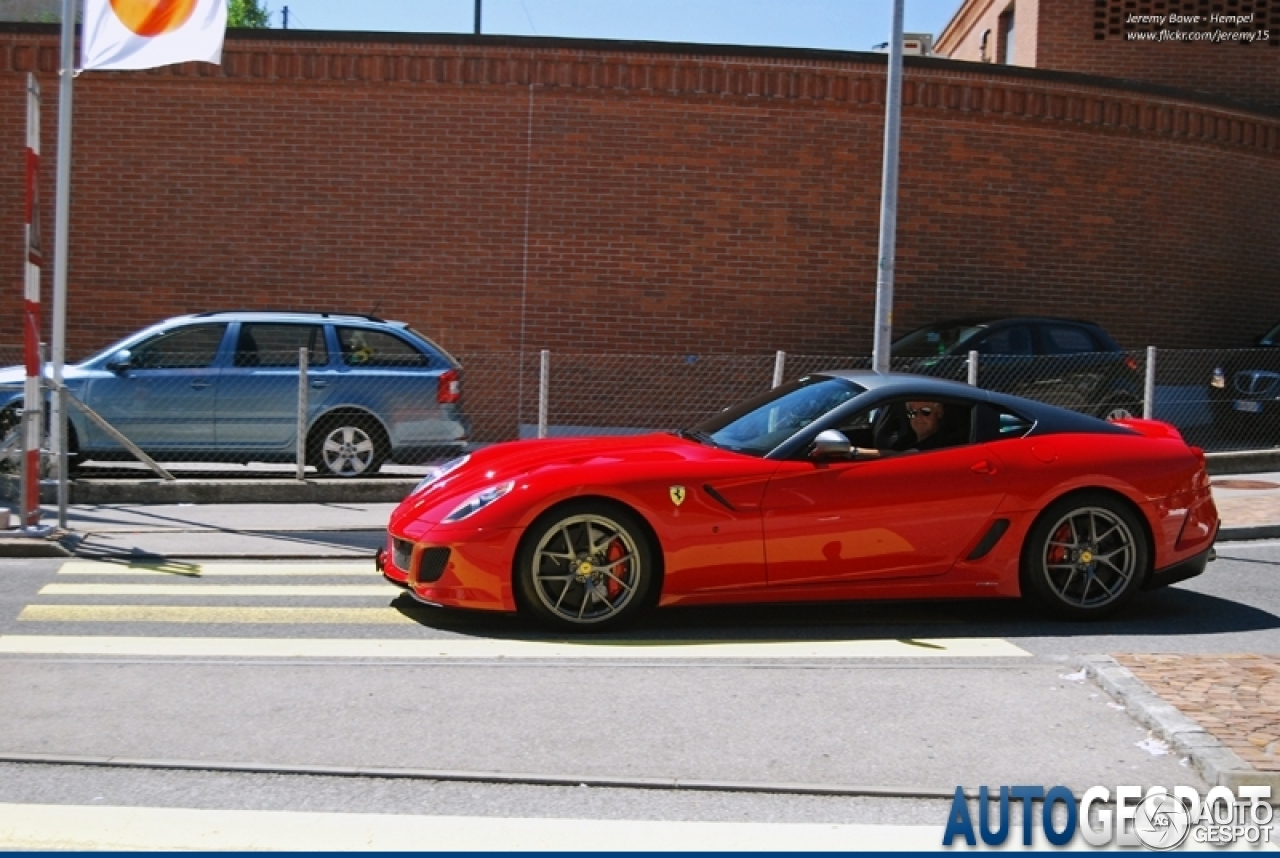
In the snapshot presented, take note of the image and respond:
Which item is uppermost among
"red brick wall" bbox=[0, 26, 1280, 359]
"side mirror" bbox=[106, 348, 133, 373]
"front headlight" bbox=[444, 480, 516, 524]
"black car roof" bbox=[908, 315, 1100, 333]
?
"red brick wall" bbox=[0, 26, 1280, 359]

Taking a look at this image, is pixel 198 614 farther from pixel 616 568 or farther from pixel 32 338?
pixel 32 338

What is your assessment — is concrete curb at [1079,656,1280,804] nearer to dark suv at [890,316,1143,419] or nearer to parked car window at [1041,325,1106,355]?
dark suv at [890,316,1143,419]

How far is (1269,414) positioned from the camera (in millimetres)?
16469

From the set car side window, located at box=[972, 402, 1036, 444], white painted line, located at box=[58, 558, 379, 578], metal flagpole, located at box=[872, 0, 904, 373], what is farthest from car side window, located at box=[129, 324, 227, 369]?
car side window, located at box=[972, 402, 1036, 444]

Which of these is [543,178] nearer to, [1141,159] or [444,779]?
[1141,159]

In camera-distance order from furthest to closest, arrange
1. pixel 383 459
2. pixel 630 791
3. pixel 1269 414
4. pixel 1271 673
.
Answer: pixel 1269 414 < pixel 383 459 < pixel 1271 673 < pixel 630 791

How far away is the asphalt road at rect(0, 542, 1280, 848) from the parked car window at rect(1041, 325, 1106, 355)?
8.00 meters

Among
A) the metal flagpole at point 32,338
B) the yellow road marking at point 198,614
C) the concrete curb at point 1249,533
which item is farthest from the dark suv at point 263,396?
the concrete curb at point 1249,533

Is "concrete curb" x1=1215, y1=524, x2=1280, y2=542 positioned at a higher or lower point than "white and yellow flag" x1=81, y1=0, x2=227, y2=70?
lower

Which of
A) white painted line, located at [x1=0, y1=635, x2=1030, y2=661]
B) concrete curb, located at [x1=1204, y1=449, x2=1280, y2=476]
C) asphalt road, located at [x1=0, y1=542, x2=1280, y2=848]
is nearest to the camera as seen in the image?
asphalt road, located at [x1=0, y1=542, x2=1280, y2=848]

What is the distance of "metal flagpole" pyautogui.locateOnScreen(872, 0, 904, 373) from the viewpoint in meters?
12.8

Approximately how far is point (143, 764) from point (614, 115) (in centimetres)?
1361

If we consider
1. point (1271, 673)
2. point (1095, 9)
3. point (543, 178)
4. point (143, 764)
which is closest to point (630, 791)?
point (143, 764)

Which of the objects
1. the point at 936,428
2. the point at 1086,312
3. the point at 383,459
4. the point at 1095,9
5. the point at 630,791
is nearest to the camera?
the point at 630,791
